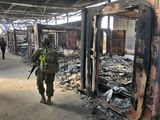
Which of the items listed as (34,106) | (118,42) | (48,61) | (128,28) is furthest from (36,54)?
(128,28)

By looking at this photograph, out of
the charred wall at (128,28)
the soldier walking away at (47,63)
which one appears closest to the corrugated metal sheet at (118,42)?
the charred wall at (128,28)

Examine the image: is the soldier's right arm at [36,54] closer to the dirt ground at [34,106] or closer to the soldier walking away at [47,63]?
the soldier walking away at [47,63]

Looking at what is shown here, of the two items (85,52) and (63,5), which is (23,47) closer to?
(63,5)

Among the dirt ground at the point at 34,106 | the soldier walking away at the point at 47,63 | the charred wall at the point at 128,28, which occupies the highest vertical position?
the charred wall at the point at 128,28

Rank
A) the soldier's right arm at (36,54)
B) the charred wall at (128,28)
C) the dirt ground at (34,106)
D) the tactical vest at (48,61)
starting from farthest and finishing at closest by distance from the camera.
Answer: the charred wall at (128,28), the soldier's right arm at (36,54), the tactical vest at (48,61), the dirt ground at (34,106)

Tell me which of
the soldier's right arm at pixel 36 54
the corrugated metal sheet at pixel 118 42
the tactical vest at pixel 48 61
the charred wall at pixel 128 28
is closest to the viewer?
the tactical vest at pixel 48 61

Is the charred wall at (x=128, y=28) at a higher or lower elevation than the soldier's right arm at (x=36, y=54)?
higher

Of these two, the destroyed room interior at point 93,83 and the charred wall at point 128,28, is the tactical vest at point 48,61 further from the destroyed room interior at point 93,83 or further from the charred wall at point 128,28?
the charred wall at point 128,28

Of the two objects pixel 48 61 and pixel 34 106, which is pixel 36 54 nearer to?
pixel 48 61

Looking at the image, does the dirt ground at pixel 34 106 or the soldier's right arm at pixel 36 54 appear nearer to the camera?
the dirt ground at pixel 34 106

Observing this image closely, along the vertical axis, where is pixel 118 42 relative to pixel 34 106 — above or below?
above

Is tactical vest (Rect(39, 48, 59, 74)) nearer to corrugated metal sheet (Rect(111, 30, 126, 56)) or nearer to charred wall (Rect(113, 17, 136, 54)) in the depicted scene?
corrugated metal sheet (Rect(111, 30, 126, 56))

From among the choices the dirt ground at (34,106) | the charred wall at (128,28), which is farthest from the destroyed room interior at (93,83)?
the charred wall at (128,28)

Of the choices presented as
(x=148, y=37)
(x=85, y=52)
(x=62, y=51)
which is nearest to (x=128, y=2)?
(x=148, y=37)
